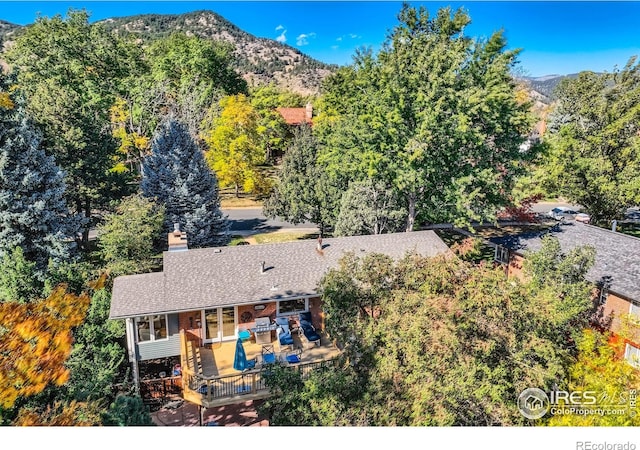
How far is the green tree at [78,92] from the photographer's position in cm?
2373

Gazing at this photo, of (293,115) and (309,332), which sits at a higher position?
(293,115)

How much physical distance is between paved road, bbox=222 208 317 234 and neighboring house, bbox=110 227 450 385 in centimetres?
1497

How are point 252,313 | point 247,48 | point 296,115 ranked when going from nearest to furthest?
point 252,313, point 296,115, point 247,48

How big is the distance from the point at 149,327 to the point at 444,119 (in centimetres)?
1603

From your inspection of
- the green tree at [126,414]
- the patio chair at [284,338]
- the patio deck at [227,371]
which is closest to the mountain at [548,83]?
the patio chair at [284,338]

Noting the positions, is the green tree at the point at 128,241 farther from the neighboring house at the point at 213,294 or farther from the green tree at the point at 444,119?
the green tree at the point at 444,119

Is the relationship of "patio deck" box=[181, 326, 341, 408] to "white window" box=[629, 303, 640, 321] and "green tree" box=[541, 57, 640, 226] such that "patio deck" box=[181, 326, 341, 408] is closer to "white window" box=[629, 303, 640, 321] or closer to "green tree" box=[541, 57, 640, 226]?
"white window" box=[629, 303, 640, 321]

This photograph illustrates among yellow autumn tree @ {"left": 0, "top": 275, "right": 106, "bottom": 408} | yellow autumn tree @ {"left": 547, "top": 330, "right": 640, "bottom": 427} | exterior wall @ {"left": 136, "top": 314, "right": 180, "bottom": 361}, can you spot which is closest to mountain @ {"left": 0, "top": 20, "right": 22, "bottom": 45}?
yellow autumn tree @ {"left": 0, "top": 275, "right": 106, "bottom": 408}

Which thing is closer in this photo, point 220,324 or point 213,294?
point 213,294

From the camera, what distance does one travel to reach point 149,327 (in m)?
15.7

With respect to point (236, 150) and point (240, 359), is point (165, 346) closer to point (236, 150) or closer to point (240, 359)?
point (240, 359)

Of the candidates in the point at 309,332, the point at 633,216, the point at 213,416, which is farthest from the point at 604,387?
the point at 633,216

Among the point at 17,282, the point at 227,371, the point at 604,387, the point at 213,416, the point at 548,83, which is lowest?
the point at 213,416

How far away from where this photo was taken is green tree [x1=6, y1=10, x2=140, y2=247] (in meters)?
23.7
